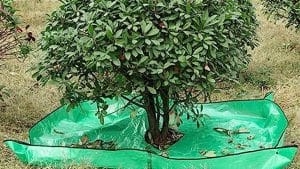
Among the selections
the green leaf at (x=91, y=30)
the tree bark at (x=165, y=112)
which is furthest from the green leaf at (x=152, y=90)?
the green leaf at (x=91, y=30)

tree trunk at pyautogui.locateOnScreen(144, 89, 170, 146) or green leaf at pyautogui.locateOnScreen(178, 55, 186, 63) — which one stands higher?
green leaf at pyautogui.locateOnScreen(178, 55, 186, 63)

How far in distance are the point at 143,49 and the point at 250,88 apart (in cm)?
234

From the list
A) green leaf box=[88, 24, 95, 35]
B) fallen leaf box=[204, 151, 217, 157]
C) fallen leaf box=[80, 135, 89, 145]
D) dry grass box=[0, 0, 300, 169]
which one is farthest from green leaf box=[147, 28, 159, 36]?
dry grass box=[0, 0, 300, 169]

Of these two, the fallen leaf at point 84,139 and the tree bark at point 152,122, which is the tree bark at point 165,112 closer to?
the tree bark at point 152,122

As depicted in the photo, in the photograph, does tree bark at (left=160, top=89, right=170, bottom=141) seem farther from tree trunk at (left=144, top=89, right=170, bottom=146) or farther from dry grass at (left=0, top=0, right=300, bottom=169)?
dry grass at (left=0, top=0, right=300, bottom=169)

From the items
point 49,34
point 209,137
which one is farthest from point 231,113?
point 49,34

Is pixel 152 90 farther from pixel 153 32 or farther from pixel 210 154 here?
pixel 210 154

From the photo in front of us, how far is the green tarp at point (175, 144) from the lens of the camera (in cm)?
369

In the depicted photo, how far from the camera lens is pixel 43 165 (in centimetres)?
383

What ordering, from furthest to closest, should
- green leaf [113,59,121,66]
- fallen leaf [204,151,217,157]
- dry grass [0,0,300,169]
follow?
dry grass [0,0,300,169] < fallen leaf [204,151,217,157] < green leaf [113,59,121,66]

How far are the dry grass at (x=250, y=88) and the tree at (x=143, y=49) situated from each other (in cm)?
78

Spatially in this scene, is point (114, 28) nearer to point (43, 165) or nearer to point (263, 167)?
point (43, 165)

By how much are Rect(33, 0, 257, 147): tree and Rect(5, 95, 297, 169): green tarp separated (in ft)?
1.32

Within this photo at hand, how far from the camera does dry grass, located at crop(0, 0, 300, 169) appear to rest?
15.1 feet
